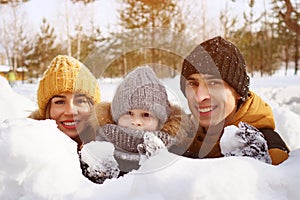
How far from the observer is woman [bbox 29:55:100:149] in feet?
5.30

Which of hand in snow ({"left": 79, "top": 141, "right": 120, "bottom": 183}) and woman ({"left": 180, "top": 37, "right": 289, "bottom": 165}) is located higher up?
woman ({"left": 180, "top": 37, "right": 289, "bottom": 165})

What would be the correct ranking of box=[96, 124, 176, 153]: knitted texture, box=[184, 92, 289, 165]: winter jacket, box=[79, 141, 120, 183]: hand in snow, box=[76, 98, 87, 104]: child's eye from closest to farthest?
box=[79, 141, 120, 183]: hand in snow → box=[96, 124, 176, 153]: knitted texture → box=[184, 92, 289, 165]: winter jacket → box=[76, 98, 87, 104]: child's eye

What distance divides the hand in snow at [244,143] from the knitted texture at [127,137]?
11.3 inches

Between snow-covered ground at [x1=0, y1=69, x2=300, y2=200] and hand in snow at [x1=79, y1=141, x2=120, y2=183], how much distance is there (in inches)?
7.9

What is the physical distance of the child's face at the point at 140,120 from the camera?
1275 mm

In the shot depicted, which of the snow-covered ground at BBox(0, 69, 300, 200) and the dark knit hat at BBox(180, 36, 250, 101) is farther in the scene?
the dark knit hat at BBox(180, 36, 250, 101)

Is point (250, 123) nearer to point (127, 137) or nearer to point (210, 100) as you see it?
point (210, 100)

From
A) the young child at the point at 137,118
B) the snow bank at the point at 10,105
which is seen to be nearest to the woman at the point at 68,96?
the young child at the point at 137,118

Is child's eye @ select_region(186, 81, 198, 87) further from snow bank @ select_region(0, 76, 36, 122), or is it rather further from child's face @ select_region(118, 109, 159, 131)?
snow bank @ select_region(0, 76, 36, 122)

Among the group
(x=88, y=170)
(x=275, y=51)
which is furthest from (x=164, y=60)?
(x=275, y=51)

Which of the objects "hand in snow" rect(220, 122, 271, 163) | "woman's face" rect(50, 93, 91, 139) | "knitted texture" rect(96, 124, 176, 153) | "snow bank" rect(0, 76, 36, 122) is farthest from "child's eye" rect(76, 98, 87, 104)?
"hand in snow" rect(220, 122, 271, 163)

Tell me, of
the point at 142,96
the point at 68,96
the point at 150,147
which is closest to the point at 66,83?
the point at 68,96

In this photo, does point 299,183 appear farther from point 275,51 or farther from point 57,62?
point 275,51

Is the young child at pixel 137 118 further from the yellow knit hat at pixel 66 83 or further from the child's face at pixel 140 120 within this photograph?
the yellow knit hat at pixel 66 83
